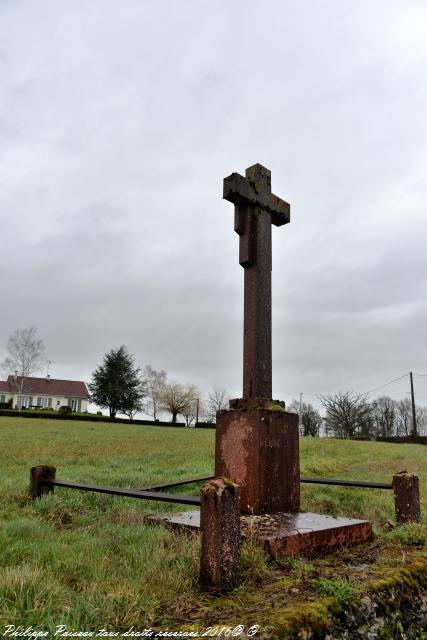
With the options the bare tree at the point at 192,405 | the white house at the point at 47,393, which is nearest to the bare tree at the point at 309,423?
the bare tree at the point at 192,405

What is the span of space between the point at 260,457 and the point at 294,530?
30.6 inches

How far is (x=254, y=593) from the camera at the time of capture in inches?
108

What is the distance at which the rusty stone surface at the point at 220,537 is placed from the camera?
2.79 meters

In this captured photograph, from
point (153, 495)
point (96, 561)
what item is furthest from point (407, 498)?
point (96, 561)

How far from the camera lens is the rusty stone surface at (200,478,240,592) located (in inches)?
110

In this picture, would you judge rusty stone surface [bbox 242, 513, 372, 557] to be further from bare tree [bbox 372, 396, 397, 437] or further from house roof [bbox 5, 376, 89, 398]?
house roof [bbox 5, 376, 89, 398]

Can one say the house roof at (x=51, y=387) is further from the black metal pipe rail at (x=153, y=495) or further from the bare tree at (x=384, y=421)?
the black metal pipe rail at (x=153, y=495)

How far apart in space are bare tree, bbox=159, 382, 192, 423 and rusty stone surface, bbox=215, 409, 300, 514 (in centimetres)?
6367

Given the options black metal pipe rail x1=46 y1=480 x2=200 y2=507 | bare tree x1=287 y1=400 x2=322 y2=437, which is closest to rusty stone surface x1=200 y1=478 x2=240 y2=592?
black metal pipe rail x1=46 y1=480 x2=200 y2=507

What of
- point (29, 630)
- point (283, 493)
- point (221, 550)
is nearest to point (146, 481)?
point (283, 493)

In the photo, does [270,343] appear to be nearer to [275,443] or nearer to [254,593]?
→ [275,443]

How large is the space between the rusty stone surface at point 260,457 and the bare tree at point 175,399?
209 ft

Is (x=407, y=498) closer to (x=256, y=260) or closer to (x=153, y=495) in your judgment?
(x=153, y=495)

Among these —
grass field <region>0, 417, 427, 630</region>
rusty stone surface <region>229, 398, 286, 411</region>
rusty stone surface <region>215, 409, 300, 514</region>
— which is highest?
rusty stone surface <region>229, 398, 286, 411</region>
